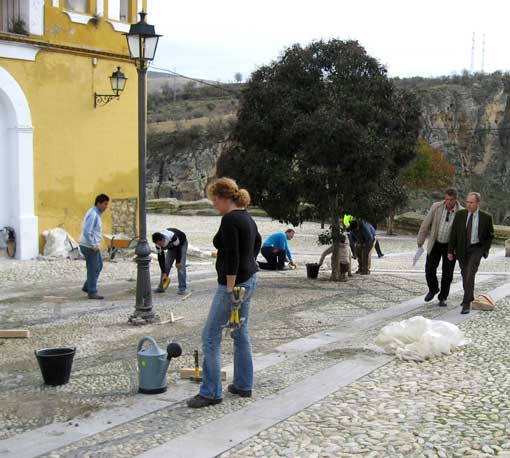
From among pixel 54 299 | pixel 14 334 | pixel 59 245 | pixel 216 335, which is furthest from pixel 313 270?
pixel 216 335

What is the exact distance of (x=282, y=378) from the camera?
21.0 ft

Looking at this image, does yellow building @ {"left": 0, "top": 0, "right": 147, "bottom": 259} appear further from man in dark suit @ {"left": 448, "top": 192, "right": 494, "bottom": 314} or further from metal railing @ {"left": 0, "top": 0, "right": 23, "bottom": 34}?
man in dark suit @ {"left": 448, "top": 192, "right": 494, "bottom": 314}

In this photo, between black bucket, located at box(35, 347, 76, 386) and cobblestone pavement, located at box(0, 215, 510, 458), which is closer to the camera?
cobblestone pavement, located at box(0, 215, 510, 458)

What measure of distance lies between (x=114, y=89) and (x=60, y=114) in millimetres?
1303

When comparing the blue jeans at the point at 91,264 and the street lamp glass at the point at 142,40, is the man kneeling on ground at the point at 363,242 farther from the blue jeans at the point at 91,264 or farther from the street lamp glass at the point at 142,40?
the street lamp glass at the point at 142,40

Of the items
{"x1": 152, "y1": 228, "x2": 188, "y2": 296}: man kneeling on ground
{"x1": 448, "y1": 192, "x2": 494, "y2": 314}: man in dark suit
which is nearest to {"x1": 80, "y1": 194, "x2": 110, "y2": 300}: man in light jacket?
{"x1": 152, "y1": 228, "x2": 188, "y2": 296}: man kneeling on ground

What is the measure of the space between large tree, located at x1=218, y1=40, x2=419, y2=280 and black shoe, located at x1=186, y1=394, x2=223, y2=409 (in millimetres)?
6652

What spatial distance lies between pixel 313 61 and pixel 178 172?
3469 cm

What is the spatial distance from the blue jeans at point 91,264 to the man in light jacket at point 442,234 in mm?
4802

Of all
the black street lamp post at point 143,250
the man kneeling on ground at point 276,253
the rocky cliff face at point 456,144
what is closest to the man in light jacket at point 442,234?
the black street lamp post at point 143,250

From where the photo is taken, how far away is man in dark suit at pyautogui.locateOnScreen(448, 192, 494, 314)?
9531 mm

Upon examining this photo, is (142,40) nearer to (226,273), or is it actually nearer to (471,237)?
(226,273)

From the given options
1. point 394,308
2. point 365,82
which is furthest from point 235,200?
point 365,82

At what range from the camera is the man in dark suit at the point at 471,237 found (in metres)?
9.53
